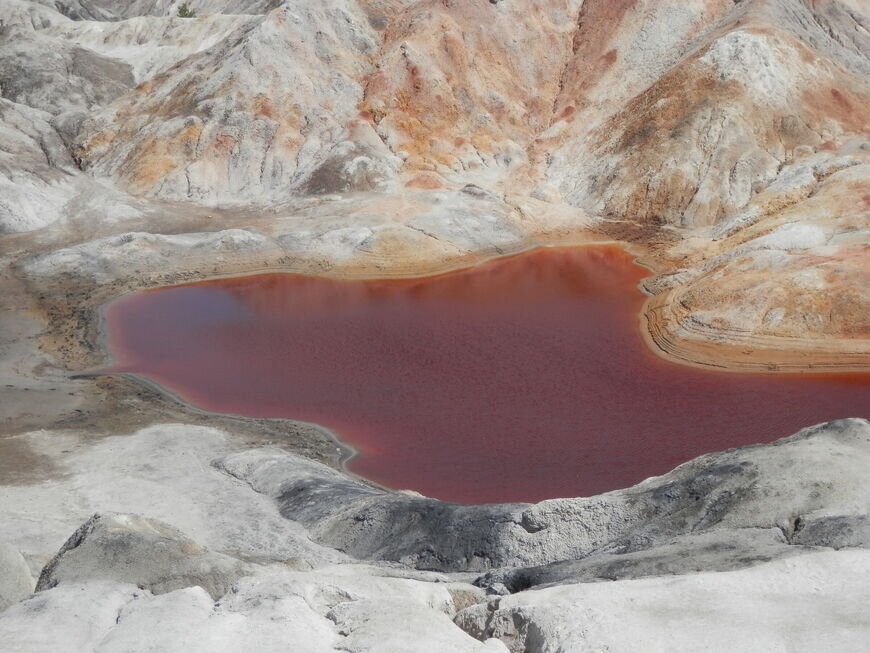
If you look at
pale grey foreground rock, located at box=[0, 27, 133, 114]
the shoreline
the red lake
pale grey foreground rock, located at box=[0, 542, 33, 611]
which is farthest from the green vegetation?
pale grey foreground rock, located at box=[0, 542, 33, 611]

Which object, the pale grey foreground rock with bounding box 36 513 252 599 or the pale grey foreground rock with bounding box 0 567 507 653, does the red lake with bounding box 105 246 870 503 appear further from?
the pale grey foreground rock with bounding box 0 567 507 653

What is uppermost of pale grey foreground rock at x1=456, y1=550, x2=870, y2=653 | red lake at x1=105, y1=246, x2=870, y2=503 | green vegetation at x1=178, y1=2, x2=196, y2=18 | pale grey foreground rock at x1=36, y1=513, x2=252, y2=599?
green vegetation at x1=178, y1=2, x2=196, y2=18

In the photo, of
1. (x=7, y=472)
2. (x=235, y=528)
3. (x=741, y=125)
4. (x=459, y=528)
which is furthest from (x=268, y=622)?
(x=741, y=125)

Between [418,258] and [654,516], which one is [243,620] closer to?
[654,516]

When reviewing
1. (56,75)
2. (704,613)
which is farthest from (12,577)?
(56,75)

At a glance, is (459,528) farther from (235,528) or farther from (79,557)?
(79,557)

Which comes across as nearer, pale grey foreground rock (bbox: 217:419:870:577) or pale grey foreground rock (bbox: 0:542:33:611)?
pale grey foreground rock (bbox: 0:542:33:611)

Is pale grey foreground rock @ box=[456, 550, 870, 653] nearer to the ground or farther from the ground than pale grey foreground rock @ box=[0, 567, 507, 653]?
farther from the ground
